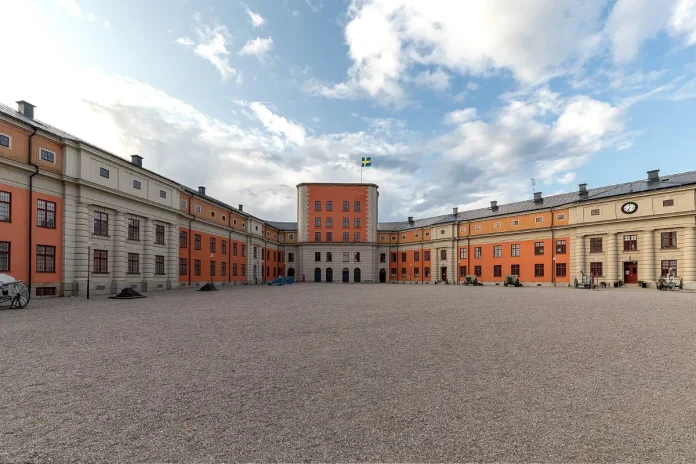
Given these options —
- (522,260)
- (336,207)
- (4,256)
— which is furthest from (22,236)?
(522,260)

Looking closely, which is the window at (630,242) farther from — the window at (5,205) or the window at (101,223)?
the window at (5,205)

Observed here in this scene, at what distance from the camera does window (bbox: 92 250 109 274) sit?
26975 mm

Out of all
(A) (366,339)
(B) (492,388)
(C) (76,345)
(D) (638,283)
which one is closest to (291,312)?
(A) (366,339)

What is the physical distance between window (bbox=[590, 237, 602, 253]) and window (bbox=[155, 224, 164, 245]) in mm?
50819

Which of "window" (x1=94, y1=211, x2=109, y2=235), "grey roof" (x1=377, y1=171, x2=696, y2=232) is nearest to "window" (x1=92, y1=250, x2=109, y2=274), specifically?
"window" (x1=94, y1=211, x2=109, y2=235)

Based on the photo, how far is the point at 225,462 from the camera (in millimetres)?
3656

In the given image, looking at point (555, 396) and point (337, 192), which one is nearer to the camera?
point (555, 396)

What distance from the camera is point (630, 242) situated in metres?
39.9

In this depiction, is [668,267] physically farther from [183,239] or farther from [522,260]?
[183,239]

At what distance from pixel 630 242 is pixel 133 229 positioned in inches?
2120

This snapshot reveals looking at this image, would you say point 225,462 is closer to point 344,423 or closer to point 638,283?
A: point 344,423

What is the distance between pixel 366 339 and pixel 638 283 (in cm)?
4290

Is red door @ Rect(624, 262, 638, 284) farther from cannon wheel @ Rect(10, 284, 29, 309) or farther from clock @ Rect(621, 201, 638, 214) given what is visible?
cannon wheel @ Rect(10, 284, 29, 309)

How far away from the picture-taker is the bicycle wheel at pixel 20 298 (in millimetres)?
17000
